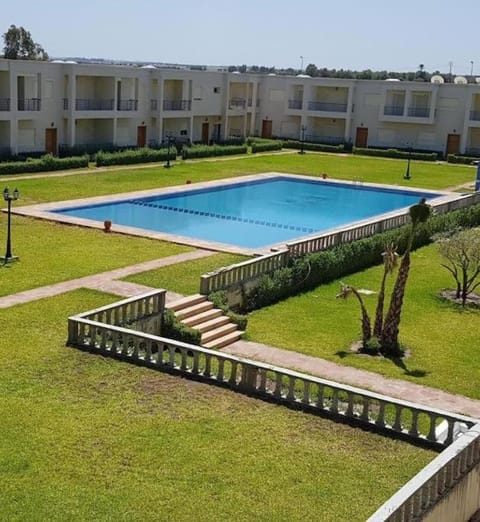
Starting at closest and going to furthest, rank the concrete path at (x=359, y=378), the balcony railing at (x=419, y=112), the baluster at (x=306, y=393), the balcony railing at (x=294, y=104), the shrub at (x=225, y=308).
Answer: the baluster at (x=306, y=393) < the concrete path at (x=359, y=378) < the shrub at (x=225, y=308) < the balcony railing at (x=419, y=112) < the balcony railing at (x=294, y=104)

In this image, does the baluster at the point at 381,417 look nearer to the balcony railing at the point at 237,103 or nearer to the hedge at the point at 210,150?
the hedge at the point at 210,150

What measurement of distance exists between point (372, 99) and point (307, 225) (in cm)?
3257

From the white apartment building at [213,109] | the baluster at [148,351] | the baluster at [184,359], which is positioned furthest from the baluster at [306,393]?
the white apartment building at [213,109]

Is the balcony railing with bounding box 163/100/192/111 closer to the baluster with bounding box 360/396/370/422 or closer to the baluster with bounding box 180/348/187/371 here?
the baluster with bounding box 180/348/187/371

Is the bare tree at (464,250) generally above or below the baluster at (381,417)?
above

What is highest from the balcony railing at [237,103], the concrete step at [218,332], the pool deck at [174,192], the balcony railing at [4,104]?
the balcony railing at [237,103]

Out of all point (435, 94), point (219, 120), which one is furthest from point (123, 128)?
point (435, 94)

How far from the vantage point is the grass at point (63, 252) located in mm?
20594

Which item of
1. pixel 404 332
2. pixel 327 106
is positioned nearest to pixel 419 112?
pixel 327 106

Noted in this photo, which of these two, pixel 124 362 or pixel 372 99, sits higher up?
pixel 372 99

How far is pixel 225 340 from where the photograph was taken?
18078 millimetres

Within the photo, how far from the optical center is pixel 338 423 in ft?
39.3

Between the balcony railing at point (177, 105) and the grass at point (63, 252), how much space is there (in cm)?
2885

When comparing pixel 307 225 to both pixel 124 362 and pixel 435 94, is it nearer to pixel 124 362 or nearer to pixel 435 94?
pixel 124 362
